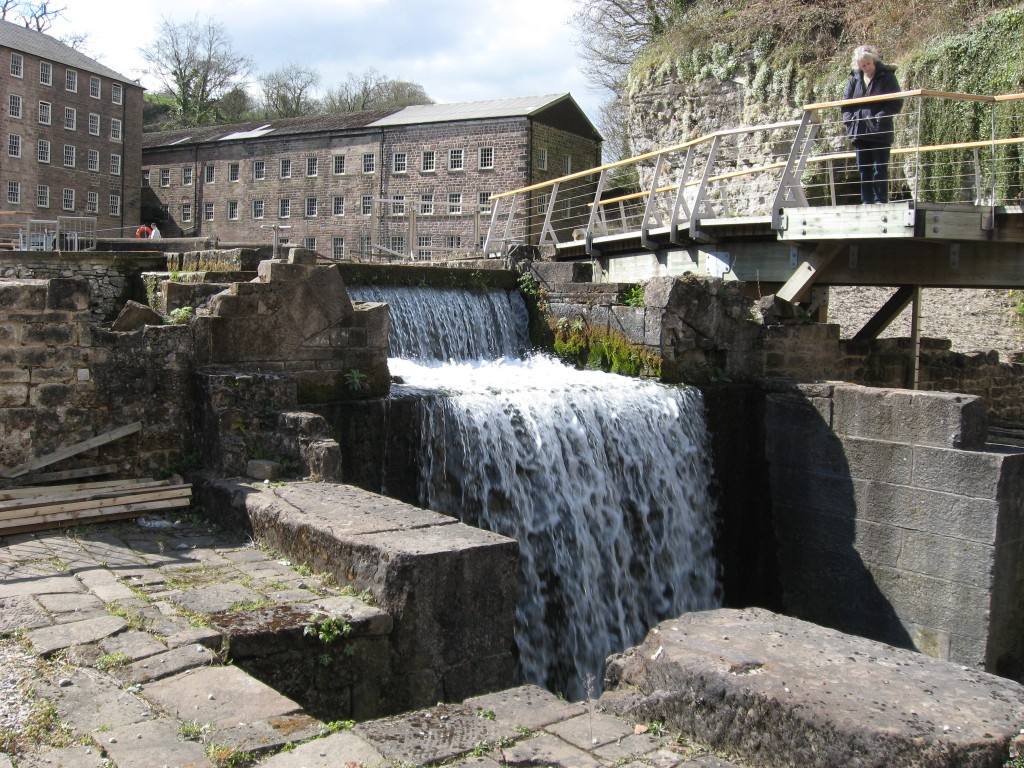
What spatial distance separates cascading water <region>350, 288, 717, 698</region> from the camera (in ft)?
26.5

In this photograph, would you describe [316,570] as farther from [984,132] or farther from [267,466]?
[984,132]

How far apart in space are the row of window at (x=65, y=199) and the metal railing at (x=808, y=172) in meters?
30.7

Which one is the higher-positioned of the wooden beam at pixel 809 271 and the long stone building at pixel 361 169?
the long stone building at pixel 361 169

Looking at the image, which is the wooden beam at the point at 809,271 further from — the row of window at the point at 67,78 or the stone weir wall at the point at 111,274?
the row of window at the point at 67,78

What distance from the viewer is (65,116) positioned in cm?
5116

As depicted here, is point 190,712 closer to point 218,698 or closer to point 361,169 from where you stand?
point 218,698

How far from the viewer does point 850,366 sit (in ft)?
39.7

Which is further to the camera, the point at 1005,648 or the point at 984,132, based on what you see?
the point at 984,132

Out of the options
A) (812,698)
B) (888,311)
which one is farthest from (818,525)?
(812,698)

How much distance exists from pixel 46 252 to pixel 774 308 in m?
13.7

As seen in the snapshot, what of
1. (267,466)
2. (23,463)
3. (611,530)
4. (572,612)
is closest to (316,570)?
(267,466)

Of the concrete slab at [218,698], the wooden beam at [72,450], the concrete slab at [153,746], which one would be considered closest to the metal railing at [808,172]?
the wooden beam at [72,450]

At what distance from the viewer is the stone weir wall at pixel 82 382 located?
6.80 metres

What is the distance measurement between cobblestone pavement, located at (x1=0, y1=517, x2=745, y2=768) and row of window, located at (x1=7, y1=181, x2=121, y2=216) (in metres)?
49.7
